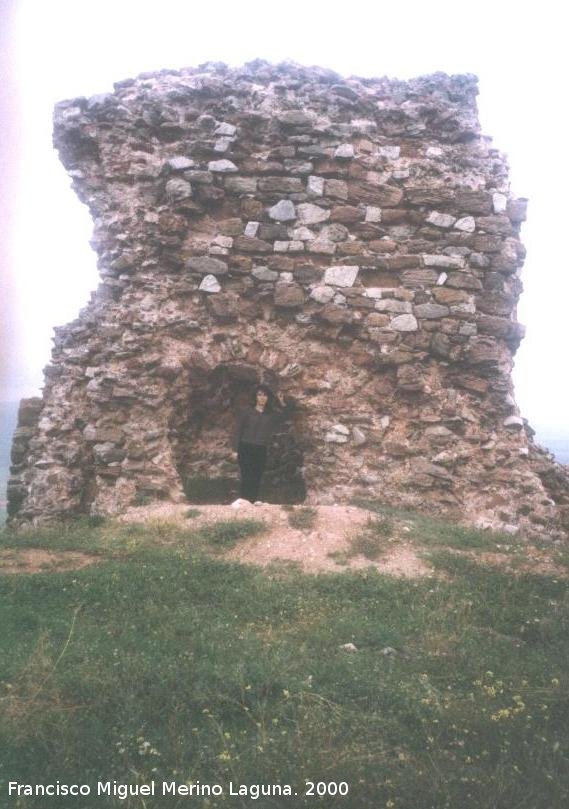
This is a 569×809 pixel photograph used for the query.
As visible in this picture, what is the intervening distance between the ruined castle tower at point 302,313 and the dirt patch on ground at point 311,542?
3.55 ft

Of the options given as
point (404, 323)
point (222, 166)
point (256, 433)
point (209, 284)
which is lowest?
point (256, 433)

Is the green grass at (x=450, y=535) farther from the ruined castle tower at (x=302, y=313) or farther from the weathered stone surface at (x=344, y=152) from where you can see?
the weathered stone surface at (x=344, y=152)

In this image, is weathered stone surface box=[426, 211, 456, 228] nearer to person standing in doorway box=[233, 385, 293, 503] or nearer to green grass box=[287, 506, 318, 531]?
person standing in doorway box=[233, 385, 293, 503]

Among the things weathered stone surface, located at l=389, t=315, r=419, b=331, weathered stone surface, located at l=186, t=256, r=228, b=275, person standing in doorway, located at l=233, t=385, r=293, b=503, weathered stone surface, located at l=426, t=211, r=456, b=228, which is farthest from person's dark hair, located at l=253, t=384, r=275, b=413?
weathered stone surface, located at l=426, t=211, r=456, b=228

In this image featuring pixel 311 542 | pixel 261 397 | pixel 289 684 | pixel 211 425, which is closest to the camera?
pixel 289 684

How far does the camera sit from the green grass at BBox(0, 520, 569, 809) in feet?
8.56

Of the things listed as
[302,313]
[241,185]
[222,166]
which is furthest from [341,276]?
[222,166]

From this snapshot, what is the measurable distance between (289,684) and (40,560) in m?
3.11

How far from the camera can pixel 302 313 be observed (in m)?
7.67

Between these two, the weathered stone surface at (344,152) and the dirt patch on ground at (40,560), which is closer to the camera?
the dirt patch on ground at (40,560)

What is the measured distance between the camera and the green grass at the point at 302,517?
233 inches

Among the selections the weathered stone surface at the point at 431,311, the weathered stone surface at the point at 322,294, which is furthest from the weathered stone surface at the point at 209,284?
the weathered stone surface at the point at 431,311

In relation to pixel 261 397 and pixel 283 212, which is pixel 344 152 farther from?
pixel 261 397

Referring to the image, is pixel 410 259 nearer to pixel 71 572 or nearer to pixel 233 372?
pixel 233 372
